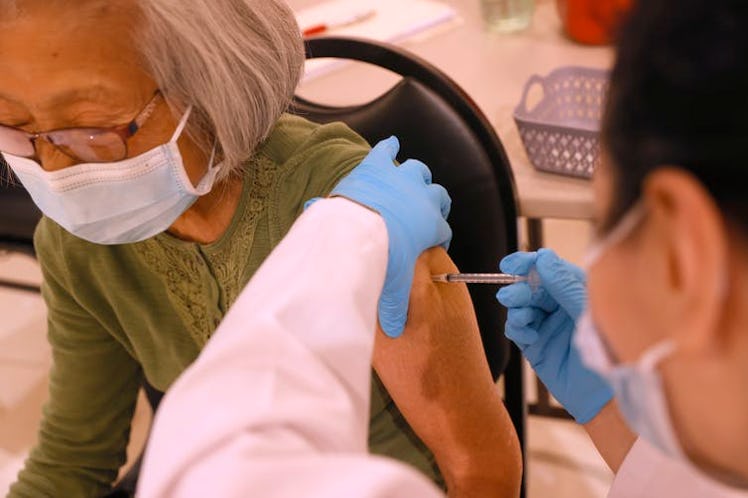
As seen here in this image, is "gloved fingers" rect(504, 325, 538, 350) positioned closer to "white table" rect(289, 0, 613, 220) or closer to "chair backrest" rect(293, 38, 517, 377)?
"chair backrest" rect(293, 38, 517, 377)

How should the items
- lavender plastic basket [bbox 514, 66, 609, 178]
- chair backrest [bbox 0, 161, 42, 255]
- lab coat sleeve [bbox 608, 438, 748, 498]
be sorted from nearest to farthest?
lab coat sleeve [bbox 608, 438, 748, 498], lavender plastic basket [bbox 514, 66, 609, 178], chair backrest [bbox 0, 161, 42, 255]

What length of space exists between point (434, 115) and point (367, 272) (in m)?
0.48

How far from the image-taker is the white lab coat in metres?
0.58

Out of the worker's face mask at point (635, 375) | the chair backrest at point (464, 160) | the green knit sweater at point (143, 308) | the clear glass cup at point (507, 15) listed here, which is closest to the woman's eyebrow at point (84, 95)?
the green knit sweater at point (143, 308)

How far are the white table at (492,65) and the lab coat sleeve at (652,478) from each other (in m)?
0.61

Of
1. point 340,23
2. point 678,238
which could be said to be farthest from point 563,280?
point 340,23

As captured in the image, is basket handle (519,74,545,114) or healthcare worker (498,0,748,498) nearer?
healthcare worker (498,0,748,498)

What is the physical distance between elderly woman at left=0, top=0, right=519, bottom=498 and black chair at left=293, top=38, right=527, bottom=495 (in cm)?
11

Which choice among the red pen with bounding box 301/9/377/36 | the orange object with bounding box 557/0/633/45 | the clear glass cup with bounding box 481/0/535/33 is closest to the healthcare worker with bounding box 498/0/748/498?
the orange object with bounding box 557/0/633/45

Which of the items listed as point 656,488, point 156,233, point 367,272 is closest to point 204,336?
point 156,233

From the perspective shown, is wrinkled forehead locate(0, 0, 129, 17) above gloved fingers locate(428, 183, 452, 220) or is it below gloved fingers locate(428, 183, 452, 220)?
above

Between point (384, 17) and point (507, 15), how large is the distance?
0.33 metres

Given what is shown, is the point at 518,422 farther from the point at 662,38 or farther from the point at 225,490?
the point at 662,38

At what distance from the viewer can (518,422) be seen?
1.36 metres
